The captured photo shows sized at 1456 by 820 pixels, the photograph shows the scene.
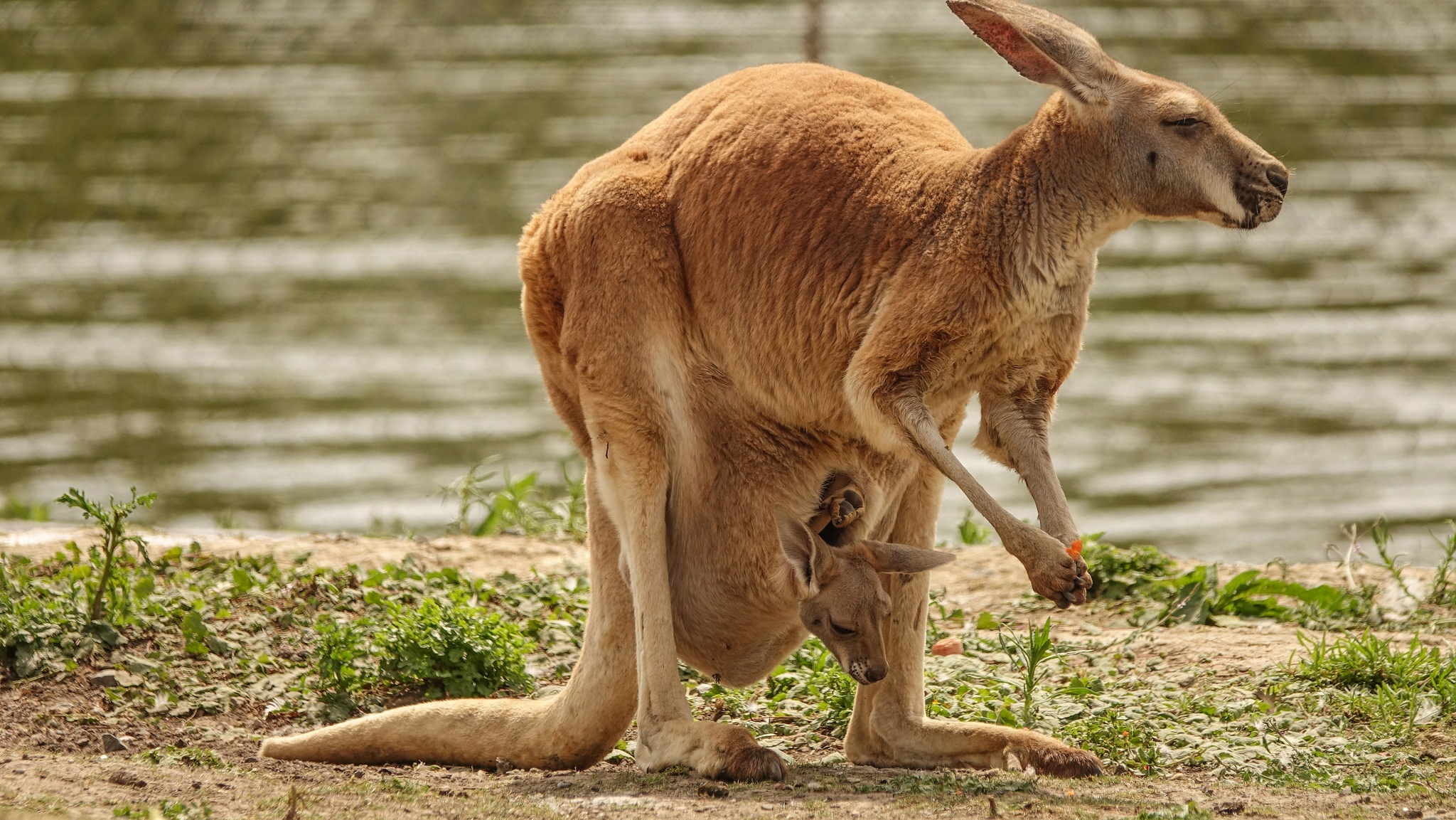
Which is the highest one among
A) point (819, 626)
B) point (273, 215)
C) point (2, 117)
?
point (2, 117)

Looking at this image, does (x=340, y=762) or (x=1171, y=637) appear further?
(x=1171, y=637)

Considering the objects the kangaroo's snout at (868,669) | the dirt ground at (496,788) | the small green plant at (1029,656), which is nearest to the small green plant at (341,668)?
the dirt ground at (496,788)

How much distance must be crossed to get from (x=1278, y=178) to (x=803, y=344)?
114 centimetres

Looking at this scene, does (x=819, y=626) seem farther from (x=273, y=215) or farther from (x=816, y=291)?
(x=273, y=215)

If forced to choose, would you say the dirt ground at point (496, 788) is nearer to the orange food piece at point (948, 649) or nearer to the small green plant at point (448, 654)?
the small green plant at point (448, 654)

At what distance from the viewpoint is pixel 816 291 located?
4172 mm

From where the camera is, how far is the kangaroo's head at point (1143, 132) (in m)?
3.84

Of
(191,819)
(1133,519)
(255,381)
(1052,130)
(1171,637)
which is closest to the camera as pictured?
(191,819)

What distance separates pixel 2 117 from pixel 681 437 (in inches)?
423

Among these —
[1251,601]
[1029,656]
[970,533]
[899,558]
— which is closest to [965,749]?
[1029,656]

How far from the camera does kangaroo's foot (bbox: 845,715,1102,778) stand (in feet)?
13.3

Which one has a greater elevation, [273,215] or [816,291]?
[273,215]

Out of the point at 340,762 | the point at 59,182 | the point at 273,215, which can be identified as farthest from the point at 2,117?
the point at 340,762

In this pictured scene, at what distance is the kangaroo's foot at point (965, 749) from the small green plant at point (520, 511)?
88.9 inches
